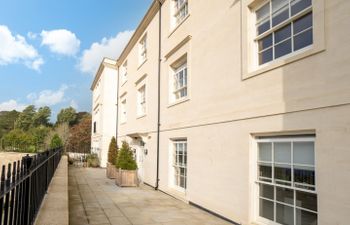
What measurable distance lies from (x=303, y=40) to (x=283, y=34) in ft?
1.94

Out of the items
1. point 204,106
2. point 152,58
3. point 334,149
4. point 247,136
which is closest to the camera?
point 334,149

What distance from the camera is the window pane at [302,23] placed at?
17.5 feet

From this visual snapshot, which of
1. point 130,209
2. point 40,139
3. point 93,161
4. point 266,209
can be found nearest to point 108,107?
point 93,161

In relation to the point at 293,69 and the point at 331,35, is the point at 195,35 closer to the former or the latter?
the point at 293,69

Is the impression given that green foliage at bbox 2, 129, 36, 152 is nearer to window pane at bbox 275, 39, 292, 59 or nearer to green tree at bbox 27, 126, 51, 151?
green tree at bbox 27, 126, 51, 151

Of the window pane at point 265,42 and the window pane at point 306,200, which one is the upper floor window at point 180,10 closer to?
the window pane at point 265,42

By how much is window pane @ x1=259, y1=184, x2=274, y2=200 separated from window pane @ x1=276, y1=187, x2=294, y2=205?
20 cm

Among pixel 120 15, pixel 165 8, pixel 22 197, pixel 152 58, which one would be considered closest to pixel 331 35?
pixel 22 197

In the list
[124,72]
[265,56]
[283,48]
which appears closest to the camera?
[283,48]

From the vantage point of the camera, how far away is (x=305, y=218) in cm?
525

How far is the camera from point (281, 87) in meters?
5.74

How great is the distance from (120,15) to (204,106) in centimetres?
1401

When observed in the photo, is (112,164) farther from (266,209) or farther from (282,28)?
(282,28)

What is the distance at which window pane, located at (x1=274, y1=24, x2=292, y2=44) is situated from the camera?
5.84 metres
